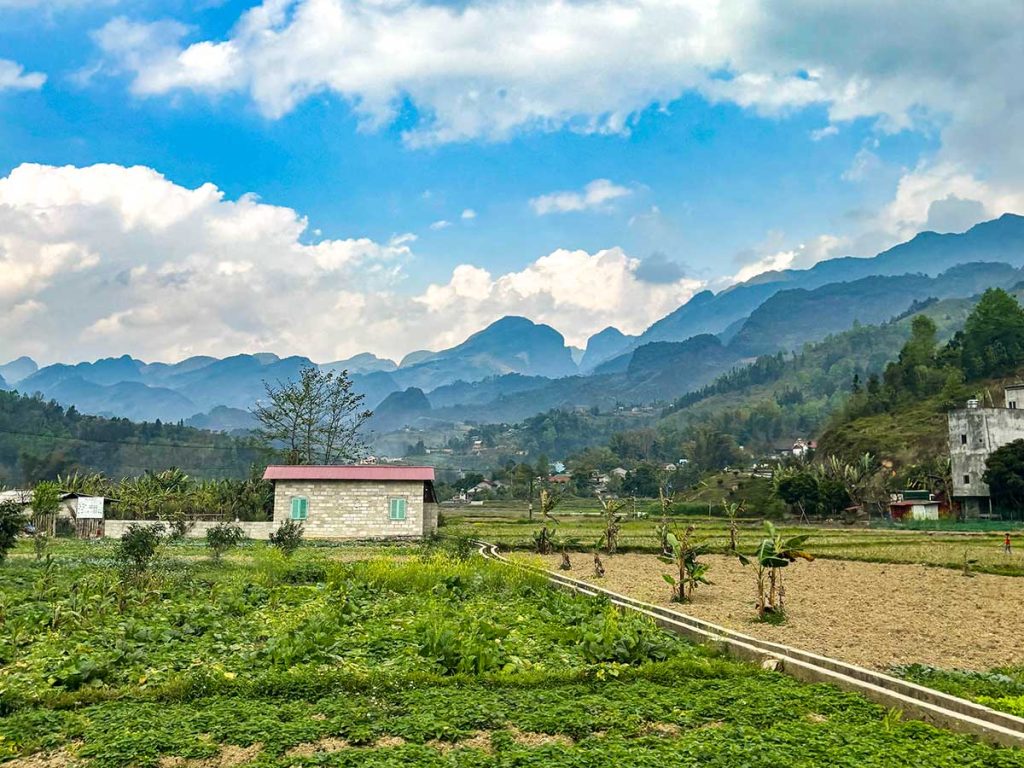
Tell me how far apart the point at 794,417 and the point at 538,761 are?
17363 cm

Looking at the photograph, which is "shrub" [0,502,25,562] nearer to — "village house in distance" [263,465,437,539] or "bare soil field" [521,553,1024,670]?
"village house in distance" [263,465,437,539]

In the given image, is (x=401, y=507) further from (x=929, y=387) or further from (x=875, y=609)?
(x=929, y=387)

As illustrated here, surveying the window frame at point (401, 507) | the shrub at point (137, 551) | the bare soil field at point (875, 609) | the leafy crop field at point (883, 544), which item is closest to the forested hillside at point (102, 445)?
the leafy crop field at point (883, 544)

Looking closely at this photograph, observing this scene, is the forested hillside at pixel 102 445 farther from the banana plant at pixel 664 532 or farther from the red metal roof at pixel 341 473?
the banana plant at pixel 664 532

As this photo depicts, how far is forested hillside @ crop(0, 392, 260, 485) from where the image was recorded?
350 feet

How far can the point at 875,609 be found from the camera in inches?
609

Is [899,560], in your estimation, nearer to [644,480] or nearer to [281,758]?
[281,758]

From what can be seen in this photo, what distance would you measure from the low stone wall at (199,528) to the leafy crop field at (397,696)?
70.3 ft

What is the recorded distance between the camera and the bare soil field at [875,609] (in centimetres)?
1135

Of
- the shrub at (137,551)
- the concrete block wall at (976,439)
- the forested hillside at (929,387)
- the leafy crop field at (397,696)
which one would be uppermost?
the forested hillside at (929,387)

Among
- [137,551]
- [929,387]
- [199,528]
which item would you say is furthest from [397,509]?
[929,387]

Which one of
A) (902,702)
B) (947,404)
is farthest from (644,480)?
(902,702)

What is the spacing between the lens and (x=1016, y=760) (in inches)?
251

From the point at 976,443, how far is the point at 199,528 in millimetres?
54347
